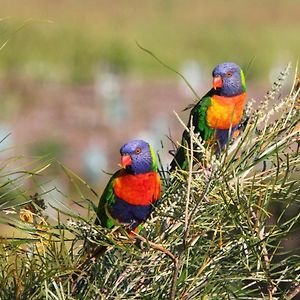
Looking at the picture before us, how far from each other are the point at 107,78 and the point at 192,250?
9097mm

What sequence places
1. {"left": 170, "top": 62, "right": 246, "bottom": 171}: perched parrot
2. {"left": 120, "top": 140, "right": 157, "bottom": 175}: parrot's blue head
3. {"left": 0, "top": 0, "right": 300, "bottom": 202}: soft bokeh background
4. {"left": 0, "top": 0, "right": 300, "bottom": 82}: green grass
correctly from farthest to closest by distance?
1. {"left": 0, "top": 0, "right": 300, "bottom": 82}: green grass
2. {"left": 0, "top": 0, "right": 300, "bottom": 202}: soft bokeh background
3. {"left": 170, "top": 62, "right": 246, "bottom": 171}: perched parrot
4. {"left": 120, "top": 140, "right": 157, "bottom": 175}: parrot's blue head

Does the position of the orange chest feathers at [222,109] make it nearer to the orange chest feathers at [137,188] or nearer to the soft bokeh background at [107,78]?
the orange chest feathers at [137,188]

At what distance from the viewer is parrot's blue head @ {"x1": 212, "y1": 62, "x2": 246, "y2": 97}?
6.39 ft

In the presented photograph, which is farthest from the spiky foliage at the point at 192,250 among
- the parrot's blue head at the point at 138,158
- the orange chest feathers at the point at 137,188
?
the parrot's blue head at the point at 138,158

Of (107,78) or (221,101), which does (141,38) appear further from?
(221,101)

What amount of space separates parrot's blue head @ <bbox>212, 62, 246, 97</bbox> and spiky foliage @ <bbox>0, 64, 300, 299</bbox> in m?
0.88

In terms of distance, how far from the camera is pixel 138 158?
1622 millimetres

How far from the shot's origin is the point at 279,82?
1.04m

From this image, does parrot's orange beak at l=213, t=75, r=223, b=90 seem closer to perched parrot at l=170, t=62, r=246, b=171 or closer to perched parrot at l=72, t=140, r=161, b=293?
perched parrot at l=170, t=62, r=246, b=171

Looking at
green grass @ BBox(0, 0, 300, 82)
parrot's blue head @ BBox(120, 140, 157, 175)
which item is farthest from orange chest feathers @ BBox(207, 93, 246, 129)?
green grass @ BBox(0, 0, 300, 82)

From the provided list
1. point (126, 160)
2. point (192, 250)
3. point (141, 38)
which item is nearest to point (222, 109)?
point (126, 160)

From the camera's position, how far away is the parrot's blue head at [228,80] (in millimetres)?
1947

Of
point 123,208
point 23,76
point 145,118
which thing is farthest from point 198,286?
point 23,76

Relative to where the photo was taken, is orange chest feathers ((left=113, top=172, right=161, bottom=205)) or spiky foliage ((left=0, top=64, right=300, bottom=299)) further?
orange chest feathers ((left=113, top=172, right=161, bottom=205))
